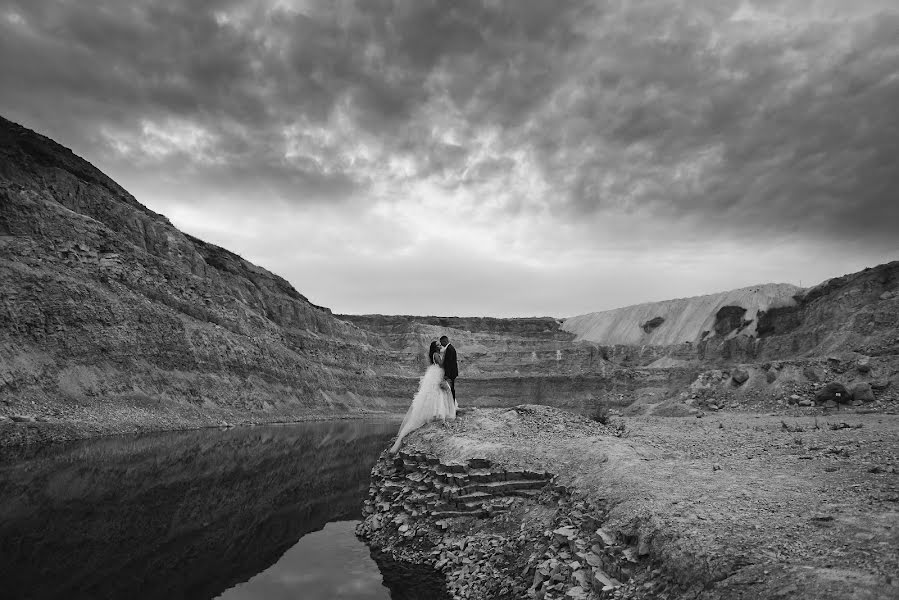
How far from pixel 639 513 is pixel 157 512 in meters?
15.4

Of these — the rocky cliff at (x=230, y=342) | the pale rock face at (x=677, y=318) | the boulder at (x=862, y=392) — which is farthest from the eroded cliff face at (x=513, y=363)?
the boulder at (x=862, y=392)

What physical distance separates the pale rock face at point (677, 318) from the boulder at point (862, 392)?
5266 centimetres

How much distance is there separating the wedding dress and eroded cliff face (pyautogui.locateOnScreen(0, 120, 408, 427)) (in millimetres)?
26467

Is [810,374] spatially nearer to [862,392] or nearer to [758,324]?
[862,392]

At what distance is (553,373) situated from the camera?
3420 inches

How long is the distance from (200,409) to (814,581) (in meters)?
46.5

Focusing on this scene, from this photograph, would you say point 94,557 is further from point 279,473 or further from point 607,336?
point 607,336

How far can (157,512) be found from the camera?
16.1m

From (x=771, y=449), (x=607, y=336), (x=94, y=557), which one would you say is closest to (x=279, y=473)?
(x=94, y=557)

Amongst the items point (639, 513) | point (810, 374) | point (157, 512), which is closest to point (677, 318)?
point (810, 374)

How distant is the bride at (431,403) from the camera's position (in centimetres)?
1717

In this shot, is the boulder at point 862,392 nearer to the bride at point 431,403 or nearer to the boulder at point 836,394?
the boulder at point 836,394

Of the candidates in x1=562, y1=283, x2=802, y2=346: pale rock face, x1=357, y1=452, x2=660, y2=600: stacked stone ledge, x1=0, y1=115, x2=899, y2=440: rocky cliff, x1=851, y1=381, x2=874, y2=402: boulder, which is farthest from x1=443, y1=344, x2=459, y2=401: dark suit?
x1=562, y1=283, x2=802, y2=346: pale rock face

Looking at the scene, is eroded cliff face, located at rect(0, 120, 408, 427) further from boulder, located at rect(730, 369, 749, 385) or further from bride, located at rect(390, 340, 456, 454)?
boulder, located at rect(730, 369, 749, 385)
